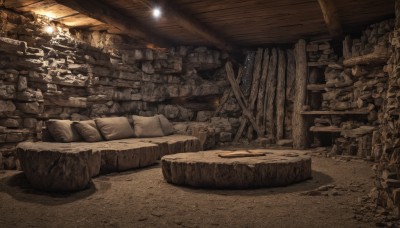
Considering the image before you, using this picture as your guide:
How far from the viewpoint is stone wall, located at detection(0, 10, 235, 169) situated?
5246 millimetres

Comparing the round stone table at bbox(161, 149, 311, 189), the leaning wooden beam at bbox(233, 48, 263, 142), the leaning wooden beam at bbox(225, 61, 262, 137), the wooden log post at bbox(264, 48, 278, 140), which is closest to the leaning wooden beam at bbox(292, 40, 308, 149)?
the wooden log post at bbox(264, 48, 278, 140)

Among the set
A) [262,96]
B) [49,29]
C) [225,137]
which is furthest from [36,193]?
[262,96]

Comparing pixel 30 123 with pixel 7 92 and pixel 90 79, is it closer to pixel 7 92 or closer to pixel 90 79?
pixel 7 92

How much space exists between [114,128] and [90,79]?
1.41 meters

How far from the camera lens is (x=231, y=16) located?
617 cm

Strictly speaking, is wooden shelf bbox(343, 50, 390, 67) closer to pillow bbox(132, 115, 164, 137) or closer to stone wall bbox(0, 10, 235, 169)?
stone wall bbox(0, 10, 235, 169)

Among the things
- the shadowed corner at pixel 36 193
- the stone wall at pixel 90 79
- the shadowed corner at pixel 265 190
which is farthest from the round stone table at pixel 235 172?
the stone wall at pixel 90 79

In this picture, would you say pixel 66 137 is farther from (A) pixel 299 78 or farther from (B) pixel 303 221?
(A) pixel 299 78

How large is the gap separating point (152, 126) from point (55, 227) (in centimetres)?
403

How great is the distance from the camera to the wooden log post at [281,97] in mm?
8422

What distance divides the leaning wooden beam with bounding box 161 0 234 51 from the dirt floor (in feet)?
9.73

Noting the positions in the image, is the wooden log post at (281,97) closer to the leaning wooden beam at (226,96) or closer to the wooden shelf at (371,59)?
the leaning wooden beam at (226,96)

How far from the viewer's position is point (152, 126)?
6.61 m

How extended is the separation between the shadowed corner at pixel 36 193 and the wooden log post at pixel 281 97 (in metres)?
5.40
